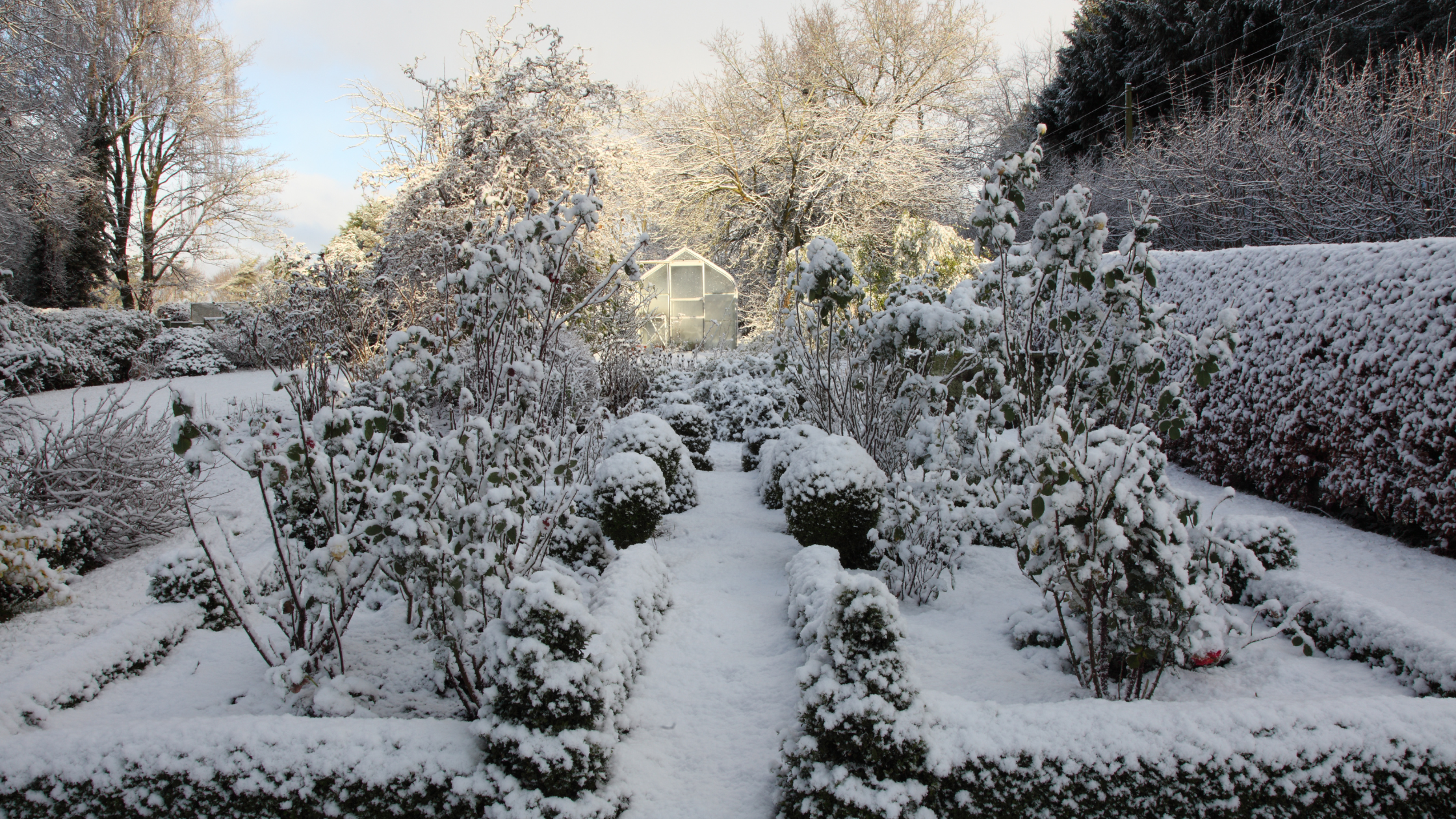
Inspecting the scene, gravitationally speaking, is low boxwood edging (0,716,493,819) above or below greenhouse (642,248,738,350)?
below

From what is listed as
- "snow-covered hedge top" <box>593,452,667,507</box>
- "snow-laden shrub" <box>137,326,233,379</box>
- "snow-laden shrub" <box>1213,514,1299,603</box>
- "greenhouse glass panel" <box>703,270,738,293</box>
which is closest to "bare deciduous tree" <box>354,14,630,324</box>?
"snow-laden shrub" <box>137,326,233,379</box>

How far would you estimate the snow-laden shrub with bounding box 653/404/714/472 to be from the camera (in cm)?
645

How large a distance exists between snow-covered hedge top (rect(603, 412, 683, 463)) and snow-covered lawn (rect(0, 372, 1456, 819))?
85 cm

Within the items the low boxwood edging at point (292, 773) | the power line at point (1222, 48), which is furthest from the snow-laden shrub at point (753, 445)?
the power line at point (1222, 48)

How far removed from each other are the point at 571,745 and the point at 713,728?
0.70 meters

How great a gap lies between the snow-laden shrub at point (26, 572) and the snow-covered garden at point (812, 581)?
2 cm

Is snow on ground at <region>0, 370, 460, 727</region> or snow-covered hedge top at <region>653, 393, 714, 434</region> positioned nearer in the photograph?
snow on ground at <region>0, 370, 460, 727</region>

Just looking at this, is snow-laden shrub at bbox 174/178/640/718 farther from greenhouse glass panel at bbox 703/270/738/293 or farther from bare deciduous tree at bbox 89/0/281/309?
bare deciduous tree at bbox 89/0/281/309

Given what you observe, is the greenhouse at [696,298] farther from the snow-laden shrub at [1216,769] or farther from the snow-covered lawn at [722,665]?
the snow-laden shrub at [1216,769]

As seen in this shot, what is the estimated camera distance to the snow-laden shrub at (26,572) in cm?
Answer: 317

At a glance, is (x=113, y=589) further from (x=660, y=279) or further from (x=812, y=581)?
(x=660, y=279)

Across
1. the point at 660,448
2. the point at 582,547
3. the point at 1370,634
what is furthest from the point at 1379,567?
the point at 582,547

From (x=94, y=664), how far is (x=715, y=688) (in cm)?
233

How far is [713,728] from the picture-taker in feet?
7.98
